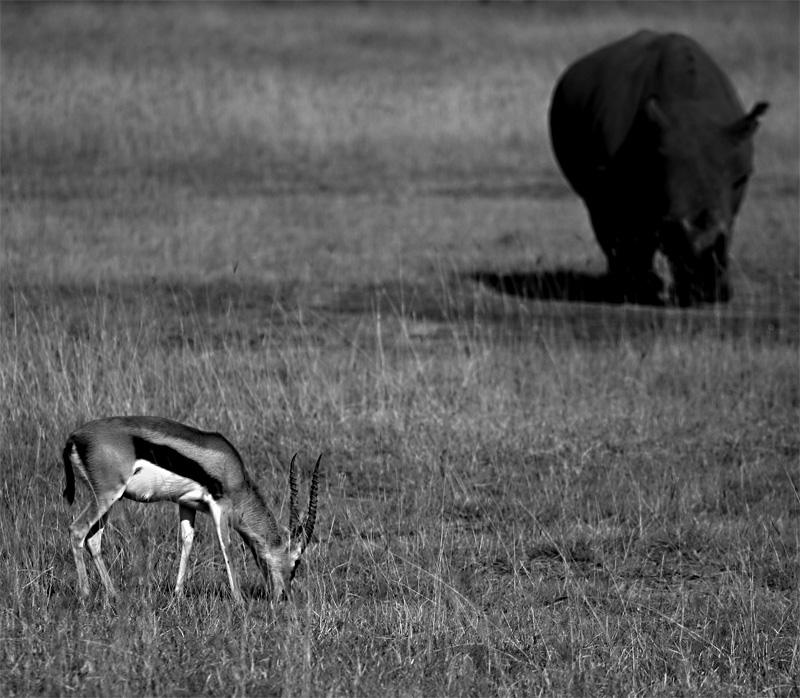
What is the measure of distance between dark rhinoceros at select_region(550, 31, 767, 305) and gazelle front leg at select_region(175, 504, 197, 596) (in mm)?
6749

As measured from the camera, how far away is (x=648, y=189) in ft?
36.2

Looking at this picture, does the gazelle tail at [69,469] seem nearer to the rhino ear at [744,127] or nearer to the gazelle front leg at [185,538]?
the gazelle front leg at [185,538]

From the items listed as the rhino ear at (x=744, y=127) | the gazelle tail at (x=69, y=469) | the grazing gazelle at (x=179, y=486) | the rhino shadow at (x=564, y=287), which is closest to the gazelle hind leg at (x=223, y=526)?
the grazing gazelle at (x=179, y=486)

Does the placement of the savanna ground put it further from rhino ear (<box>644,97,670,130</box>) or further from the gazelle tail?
rhino ear (<box>644,97,670,130</box>)

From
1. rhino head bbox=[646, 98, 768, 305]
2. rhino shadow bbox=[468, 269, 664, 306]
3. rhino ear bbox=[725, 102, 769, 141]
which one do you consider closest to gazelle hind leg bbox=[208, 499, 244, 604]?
rhino shadow bbox=[468, 269, 664, 306]

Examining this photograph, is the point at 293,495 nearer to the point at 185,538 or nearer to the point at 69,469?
the point at 185,538

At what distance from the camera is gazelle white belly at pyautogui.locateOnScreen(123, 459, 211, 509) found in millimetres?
4441

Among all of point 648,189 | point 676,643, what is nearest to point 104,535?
point 676,643

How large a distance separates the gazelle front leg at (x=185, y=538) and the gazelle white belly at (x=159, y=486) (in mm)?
157

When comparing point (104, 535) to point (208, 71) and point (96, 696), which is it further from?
point (208, 71)

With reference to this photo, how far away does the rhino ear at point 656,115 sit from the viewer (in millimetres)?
10805

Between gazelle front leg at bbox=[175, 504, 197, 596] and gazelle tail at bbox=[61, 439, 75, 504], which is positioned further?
gazelle front leg at bbox=[175, 504, 197, 596]

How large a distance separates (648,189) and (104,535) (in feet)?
23.1

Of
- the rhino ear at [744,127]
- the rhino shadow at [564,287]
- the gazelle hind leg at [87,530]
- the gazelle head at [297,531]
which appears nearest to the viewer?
the gazelle hind leg at [87,530]
